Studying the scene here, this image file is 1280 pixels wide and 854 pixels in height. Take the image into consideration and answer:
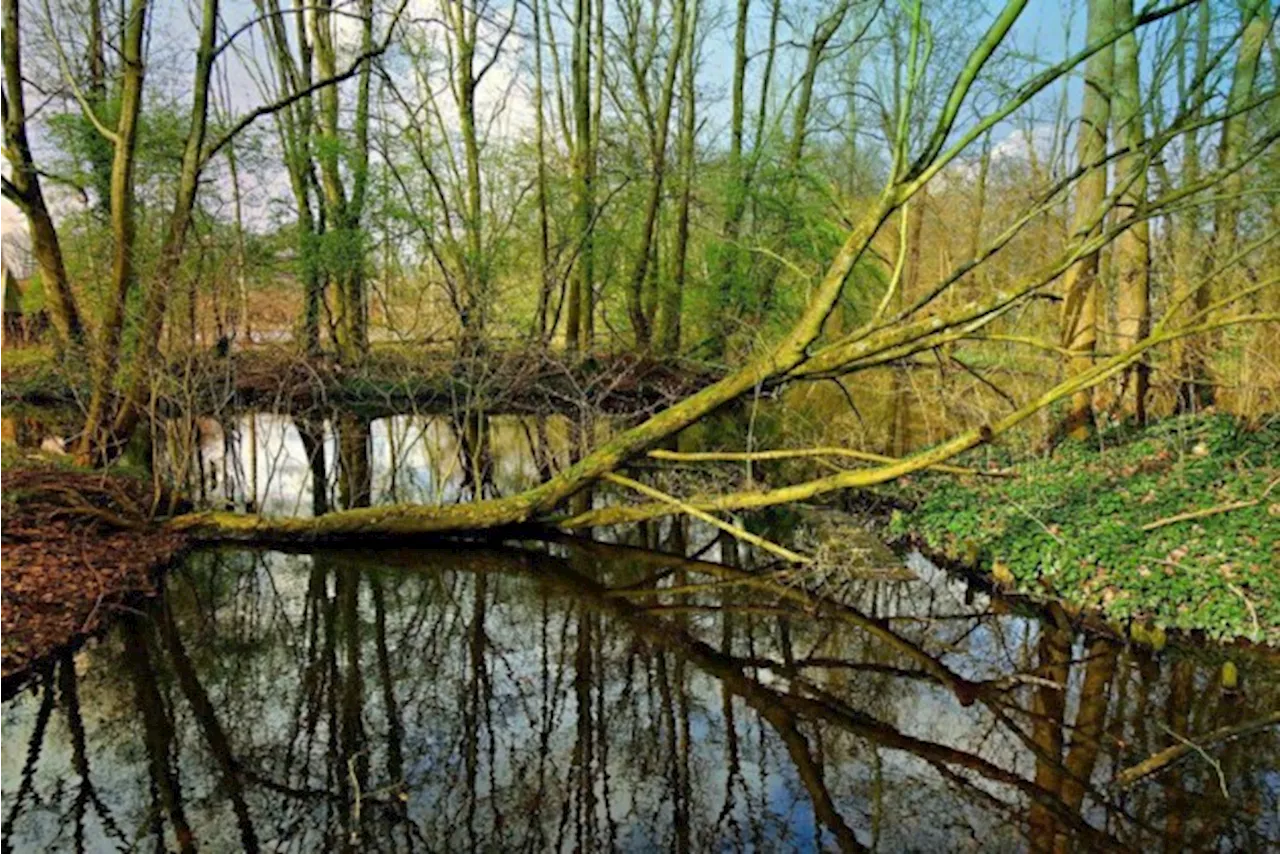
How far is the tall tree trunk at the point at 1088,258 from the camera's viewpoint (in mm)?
10359

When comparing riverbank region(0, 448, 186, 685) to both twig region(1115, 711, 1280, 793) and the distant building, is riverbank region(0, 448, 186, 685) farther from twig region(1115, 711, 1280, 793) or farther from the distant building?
the distant building

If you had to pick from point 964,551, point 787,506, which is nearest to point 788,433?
point 787,506

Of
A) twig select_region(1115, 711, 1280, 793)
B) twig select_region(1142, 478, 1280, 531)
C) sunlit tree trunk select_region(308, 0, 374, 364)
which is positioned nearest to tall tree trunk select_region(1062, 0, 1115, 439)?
twig select_region(1142, 478, 1280, 531)

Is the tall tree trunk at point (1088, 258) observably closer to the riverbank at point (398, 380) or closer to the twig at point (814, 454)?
the twig at point (814, 454)

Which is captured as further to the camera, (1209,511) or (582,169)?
(582,169)

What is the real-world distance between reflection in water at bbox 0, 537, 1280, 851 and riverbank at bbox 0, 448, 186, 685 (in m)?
0.29

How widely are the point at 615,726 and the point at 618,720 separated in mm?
81

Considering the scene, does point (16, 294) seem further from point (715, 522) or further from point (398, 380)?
point (715, 522)

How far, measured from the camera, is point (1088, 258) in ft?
34.4

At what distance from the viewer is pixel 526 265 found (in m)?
20.6

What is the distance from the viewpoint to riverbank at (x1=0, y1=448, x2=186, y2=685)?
250 inches

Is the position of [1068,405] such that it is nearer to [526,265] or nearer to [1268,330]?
[1268,330]

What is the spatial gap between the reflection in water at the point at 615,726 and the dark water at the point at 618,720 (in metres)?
0.02

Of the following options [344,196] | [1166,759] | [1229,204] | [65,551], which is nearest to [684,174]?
[344,196]
